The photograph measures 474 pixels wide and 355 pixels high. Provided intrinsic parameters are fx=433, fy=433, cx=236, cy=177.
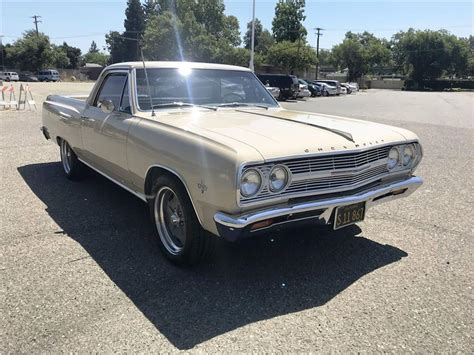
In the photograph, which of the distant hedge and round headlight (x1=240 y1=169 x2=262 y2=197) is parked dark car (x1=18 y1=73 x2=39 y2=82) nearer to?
the distant hedge

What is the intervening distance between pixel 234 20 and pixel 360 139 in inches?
2860

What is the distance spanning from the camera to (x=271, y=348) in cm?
265

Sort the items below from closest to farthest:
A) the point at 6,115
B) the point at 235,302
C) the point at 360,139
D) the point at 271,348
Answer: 1. the point at 271,348
2. the point at 235,302
3. the point at 360,139
4. the point at 6,115

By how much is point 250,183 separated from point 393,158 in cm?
164

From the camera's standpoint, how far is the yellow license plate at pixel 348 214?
340 cm

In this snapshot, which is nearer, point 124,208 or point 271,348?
point 271,348

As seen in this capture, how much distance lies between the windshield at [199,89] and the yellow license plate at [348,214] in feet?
6.40

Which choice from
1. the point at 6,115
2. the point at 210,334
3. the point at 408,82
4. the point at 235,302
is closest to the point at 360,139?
the point at 235,302

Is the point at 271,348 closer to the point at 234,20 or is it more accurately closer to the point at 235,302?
the point at 235,302

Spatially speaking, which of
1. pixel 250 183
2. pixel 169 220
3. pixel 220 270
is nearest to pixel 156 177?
pixel 169 220

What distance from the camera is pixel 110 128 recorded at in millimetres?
4516

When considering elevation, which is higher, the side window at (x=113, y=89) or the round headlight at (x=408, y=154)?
the side window at (x=113, y=89)

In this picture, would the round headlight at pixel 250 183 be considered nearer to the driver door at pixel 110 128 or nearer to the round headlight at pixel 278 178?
the round headlight at pixel 278 178

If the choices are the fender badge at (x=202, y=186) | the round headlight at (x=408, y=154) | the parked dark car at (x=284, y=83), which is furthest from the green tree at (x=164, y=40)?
the fender badge at (x=202, y=186)
